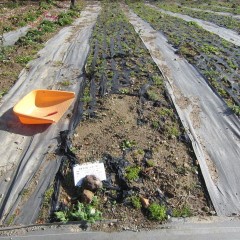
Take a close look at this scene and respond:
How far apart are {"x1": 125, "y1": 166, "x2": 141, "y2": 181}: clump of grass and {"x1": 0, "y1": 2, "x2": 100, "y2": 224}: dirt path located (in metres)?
1.09

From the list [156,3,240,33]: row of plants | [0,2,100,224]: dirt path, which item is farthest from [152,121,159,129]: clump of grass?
[156,3,240,33]: row of plants

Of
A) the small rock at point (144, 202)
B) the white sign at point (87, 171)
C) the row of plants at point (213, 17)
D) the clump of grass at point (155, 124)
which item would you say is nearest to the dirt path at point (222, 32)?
the row of plants at point (213, 17)

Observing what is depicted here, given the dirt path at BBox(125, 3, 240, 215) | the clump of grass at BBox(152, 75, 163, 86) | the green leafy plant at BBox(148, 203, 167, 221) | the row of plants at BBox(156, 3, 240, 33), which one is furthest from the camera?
the row of plants at BBox(156, 3, 240, 33)

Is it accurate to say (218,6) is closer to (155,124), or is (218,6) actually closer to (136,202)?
(155,124)

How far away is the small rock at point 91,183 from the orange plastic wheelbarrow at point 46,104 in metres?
1.74

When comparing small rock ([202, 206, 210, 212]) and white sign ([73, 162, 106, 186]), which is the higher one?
white sign ([73, 162, 106, 186])

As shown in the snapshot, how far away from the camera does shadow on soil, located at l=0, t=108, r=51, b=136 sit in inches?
209

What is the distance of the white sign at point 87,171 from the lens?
424cm

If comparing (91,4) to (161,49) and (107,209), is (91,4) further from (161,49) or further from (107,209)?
(107,209)

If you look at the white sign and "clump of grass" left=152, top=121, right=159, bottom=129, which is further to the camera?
"clump of grass" left=152, top=121, right=159, bottom=129

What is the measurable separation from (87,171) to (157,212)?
3.86 ft

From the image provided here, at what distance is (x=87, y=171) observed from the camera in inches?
171

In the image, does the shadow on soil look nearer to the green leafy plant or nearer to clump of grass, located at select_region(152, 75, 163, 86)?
the green leafy plant

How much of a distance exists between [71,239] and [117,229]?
560 mm
